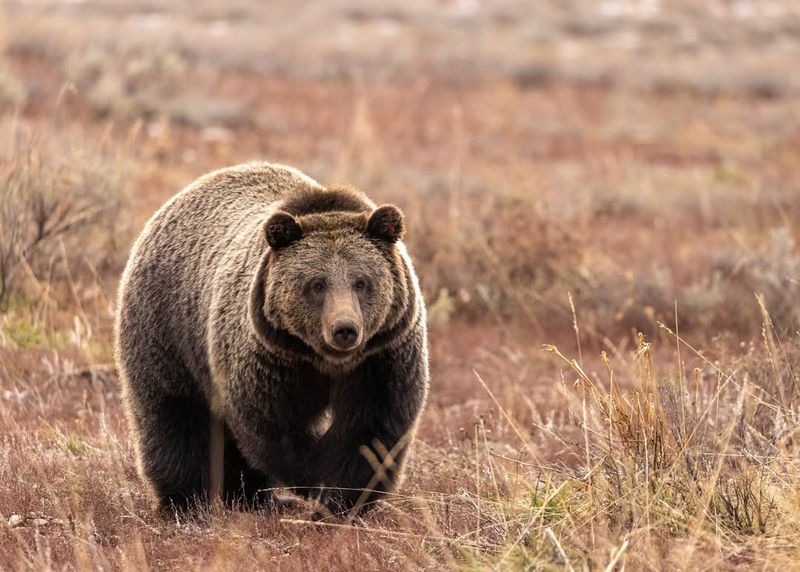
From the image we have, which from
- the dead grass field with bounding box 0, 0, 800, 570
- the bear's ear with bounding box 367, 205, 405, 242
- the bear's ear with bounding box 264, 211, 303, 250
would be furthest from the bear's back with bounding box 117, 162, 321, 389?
the dead grass field with bounding box 0, 0, 800, 570

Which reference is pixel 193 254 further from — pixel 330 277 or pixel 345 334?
pixel 345 334

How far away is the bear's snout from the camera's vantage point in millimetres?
4582

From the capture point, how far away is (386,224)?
509 cm

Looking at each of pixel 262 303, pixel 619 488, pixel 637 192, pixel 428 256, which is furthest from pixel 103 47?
pixel 619 488

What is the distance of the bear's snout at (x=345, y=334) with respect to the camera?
15.0ft

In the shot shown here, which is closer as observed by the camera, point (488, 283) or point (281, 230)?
point (281, 230)

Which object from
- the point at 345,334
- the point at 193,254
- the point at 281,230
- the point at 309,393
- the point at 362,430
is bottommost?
the point at 362,430

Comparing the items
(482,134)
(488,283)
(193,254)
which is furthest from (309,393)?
(482,134)

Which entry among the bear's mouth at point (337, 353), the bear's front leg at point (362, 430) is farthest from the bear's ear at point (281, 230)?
the bear's front leg at point (362, 430)

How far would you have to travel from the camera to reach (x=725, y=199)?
1387cm

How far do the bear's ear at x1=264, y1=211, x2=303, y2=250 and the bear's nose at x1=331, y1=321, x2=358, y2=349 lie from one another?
61 cm

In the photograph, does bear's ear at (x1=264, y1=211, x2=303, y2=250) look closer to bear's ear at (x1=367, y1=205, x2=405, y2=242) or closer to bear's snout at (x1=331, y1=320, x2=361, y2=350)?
bear's ear at (x1=367, y1=205, x2=405, y2=242)

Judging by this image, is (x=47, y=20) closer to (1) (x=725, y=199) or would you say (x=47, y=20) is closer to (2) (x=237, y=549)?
(1) (x=725, y=199)

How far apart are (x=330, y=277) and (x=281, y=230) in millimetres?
308
